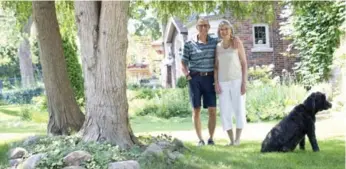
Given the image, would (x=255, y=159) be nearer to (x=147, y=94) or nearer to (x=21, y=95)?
(x=147, y=94)

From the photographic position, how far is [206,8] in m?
10.6

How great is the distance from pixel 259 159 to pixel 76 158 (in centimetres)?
208

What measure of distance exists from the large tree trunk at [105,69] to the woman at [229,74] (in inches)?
55.7

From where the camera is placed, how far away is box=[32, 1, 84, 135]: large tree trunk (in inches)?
306

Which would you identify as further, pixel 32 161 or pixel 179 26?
pixel 179 26

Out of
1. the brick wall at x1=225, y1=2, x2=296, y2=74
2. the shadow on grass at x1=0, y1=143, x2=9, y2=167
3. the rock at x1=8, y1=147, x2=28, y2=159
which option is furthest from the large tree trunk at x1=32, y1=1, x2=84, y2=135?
the brick wall at x1=225, y1=2, x2=296, y2=74

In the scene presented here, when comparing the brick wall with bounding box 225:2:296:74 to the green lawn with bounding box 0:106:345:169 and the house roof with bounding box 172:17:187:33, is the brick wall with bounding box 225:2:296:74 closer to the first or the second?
the house roof with bounding box 172:17:187:33

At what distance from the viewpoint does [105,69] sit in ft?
19.9

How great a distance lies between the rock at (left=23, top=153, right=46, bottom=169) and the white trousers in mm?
2621

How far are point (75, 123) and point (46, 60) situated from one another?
3.57 ft

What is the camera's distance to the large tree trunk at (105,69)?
605 centimetres

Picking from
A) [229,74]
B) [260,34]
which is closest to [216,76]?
[229,74]

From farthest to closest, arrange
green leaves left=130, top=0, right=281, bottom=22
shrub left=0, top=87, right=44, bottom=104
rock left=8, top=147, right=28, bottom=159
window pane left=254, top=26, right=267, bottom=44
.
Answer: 1. shrub left=0, top=87, right=44, bottom=104
2. window pane left=254, top=26, right=267, bottom=44
3. green leaves left=130, top=0, right=281, bottom=22
4. rock left=8, top=147, right=28, bottom=159

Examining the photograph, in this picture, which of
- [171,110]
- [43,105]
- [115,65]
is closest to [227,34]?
[115,65]
